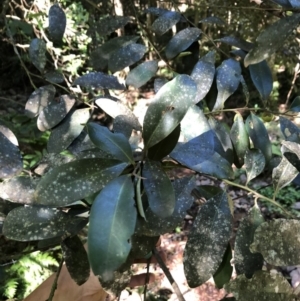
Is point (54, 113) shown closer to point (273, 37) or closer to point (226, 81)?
point (226, 81)

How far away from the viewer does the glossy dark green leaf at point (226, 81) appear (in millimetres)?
787

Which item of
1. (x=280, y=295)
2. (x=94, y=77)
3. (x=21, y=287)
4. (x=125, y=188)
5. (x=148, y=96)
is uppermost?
(x=125, y=188)

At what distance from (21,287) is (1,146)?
5.16 ft

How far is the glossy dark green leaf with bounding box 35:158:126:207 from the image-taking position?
0.45 meters

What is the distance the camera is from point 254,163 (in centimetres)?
66

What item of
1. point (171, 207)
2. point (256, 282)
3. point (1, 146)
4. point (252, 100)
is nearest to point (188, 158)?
point (171, 207)

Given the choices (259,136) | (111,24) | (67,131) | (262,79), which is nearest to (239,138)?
(259,136)

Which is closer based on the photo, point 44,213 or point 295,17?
point 44,213

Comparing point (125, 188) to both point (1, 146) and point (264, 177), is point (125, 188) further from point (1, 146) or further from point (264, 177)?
point (264, 177)

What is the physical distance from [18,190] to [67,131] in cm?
30

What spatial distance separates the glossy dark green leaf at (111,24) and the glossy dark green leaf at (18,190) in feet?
1.87

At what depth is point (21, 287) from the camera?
1990 millimetres

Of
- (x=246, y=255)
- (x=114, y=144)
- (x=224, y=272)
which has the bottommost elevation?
(x=224, y=272)

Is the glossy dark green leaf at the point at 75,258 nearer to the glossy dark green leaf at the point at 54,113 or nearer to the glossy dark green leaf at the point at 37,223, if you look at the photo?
the glossy dark green leaf at the point at 37,223
